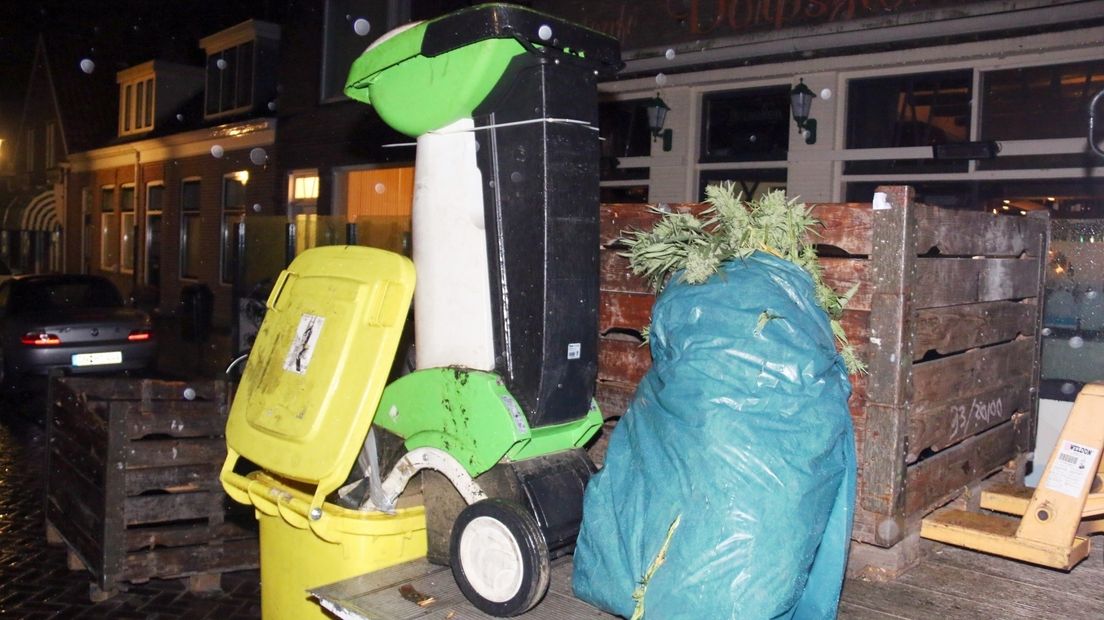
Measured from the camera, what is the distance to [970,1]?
715 centimetres

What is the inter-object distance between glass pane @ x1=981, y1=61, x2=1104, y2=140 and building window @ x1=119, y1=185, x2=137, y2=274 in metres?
21.3

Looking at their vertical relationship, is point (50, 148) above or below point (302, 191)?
above

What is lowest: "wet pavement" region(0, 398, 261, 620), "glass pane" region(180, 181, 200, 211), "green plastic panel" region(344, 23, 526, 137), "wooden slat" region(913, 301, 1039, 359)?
"wet pavement" region(0, 398, 261, 620)

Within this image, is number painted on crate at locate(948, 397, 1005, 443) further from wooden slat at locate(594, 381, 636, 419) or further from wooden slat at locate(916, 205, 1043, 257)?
wooden slat at locate(594, 381, 636, 419)

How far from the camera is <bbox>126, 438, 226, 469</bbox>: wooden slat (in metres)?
4.81

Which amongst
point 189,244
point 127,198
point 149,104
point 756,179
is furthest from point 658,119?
point 127,198

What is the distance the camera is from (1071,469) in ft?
9.85

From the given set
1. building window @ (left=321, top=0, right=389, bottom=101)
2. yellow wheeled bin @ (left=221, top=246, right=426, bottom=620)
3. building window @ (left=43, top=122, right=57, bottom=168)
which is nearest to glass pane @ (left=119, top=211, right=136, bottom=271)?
building window @ (left=43, top=122, right=57, bottom=168)

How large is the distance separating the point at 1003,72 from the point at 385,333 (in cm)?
645

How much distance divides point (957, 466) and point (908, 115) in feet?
17.4

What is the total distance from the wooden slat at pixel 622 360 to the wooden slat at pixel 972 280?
100 cm

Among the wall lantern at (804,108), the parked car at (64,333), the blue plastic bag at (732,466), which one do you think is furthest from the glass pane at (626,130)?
the blue plastic bag at (732,466)

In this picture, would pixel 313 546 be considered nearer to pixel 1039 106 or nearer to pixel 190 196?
pixel 1039 106

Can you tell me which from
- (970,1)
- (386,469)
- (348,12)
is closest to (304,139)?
(348,12)
